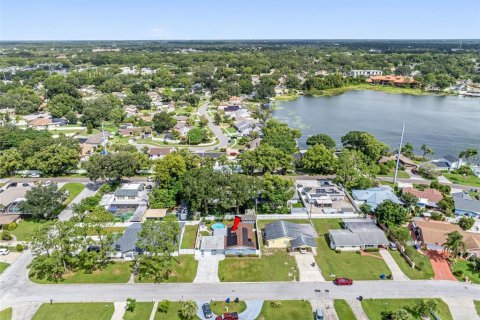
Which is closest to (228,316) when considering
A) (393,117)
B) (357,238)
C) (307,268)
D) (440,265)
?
(307,268)

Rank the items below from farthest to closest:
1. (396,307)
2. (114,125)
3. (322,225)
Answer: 1. (114,125)
2. (322,225)
3. (396,307)

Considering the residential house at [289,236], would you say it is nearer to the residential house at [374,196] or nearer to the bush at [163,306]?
the residential house at [374,196]

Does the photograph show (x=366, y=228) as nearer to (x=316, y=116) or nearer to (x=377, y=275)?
(x=377, y=275)

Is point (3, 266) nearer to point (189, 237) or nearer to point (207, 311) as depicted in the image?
point (189, 237)

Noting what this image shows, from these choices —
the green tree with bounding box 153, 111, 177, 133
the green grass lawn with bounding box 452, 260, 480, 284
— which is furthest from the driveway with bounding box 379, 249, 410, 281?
the green tree with bounding box 153, 111, 177, 133

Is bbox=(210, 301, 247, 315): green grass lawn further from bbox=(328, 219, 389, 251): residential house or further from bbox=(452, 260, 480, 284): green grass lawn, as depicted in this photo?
bbox=(452, 260, 480, 284): green grass lawn

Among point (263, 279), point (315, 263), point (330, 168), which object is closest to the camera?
point (263, 279)

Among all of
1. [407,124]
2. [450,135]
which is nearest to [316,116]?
[407,124]
